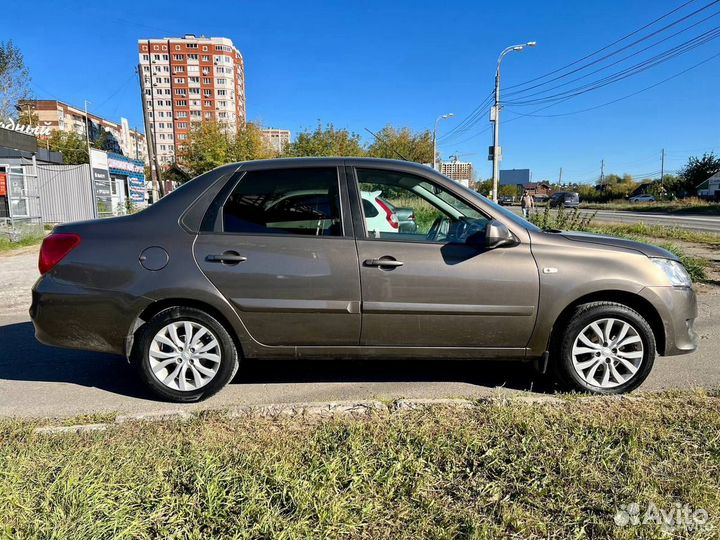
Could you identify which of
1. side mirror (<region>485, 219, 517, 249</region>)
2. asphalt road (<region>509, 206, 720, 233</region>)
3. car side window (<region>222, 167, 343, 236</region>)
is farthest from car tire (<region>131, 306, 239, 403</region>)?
asphalt road (<region>509, 206, 720, 233</region>)

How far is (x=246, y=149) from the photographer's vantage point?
1577 inches

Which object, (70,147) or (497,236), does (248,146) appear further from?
(497,236)

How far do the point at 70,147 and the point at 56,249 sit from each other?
6324cm

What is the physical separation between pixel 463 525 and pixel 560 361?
6.02 ft

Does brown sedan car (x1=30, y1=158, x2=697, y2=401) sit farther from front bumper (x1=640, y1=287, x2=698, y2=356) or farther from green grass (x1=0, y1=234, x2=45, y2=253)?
green grass (x1=0, y1=234, x2=45, y2=253)

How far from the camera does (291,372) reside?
438 centimetres

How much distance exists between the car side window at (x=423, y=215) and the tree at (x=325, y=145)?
92.6 feet

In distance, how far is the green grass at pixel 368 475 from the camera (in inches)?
84.7

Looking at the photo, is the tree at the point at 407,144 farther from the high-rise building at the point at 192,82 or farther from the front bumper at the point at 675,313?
the high-rise building at the point at 192,82

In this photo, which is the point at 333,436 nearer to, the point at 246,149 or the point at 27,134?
the point at 27,134

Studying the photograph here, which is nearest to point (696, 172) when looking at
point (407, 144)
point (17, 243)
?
point (407, 144)

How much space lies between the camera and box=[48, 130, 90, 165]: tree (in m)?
56.0

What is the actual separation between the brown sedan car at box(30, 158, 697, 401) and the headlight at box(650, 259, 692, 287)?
16 mm

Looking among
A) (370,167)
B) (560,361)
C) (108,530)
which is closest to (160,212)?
(370,167)
